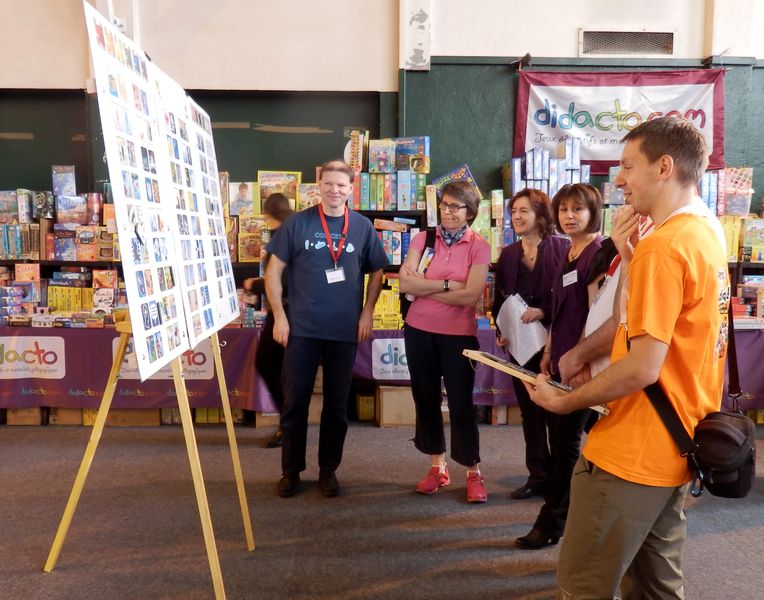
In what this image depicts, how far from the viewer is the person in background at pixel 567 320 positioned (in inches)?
95.0

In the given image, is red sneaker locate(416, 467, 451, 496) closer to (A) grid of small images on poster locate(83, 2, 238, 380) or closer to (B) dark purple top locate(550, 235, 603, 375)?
(B) dark purple top locate(550, 235, 603, 375)

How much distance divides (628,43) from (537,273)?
319 cm

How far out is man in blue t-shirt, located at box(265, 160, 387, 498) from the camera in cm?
306

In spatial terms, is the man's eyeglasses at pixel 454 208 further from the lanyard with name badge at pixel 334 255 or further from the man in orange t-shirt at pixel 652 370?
the man in orange t-shirt at pixel 652 370

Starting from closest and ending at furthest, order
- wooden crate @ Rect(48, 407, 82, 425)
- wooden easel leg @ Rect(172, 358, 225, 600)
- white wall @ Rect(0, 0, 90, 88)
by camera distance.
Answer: wooden easel leg @ Rect(172, 358, 225, 600) → wooden crate @ Rect(48, 407, 82, 425) → white wall @ Rect(0, 0, 90, 88)

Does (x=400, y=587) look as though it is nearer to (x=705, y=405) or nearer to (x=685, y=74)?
(x=705, y=405)

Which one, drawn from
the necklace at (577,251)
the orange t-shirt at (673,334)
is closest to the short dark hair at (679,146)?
the orange t-shirt at (673,334)

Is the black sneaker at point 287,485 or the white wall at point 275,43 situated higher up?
the white wall at point 275,43

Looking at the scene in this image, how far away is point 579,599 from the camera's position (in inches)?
54.2

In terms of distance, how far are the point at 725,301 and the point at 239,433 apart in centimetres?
347

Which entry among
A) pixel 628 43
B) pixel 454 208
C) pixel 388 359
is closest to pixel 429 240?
pixel 454 208

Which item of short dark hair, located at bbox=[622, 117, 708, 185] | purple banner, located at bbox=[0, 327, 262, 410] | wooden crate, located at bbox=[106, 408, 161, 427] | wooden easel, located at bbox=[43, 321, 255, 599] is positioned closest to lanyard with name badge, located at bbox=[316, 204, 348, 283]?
wooden easel, located at bbox=[43, 321, 255, 599]

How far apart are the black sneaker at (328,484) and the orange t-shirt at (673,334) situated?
196 cm

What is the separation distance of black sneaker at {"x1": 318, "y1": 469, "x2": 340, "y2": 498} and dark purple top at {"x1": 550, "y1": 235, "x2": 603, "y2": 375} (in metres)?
1.28
